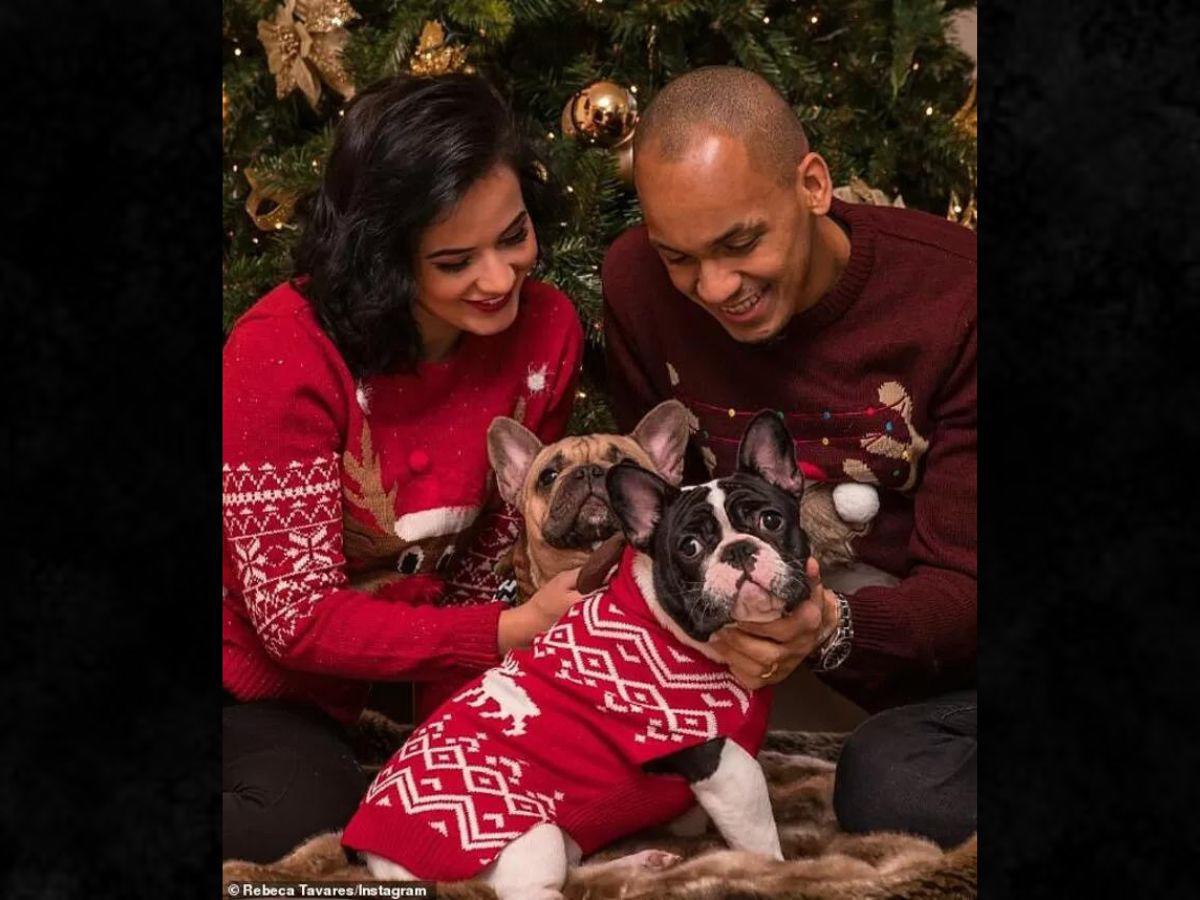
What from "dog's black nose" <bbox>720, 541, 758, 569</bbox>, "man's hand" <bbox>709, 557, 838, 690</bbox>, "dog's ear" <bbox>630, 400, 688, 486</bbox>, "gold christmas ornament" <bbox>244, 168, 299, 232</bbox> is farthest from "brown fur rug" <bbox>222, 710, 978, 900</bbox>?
"gold christmas ornament" <bbox>244, 168, 299, 232</bbox>

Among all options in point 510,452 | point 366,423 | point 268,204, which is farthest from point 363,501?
point 268,204

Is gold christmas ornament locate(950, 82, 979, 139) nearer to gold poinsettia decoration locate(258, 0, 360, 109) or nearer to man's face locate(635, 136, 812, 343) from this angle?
man's face locate(635, 136, 812, 343)

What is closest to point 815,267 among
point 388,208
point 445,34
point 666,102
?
point 666,102

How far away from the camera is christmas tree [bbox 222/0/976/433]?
1.96m

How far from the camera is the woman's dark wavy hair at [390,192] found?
5.25 feet

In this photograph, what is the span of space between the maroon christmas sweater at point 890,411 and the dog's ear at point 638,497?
0.31m

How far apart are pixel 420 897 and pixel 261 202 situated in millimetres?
1128

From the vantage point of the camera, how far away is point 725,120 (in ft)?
5.14

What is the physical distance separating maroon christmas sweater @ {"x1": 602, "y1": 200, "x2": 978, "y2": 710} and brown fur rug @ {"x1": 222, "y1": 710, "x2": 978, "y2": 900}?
0.22m

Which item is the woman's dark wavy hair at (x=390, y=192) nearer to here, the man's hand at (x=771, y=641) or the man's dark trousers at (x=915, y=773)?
the man's hand at (x=771, y=641)

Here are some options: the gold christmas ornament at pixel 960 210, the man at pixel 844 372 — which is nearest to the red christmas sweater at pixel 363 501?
the man at pixel 844 372

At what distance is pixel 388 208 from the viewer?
161cm

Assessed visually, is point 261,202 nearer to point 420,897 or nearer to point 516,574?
point 516,574

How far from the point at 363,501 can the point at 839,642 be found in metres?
0.65
